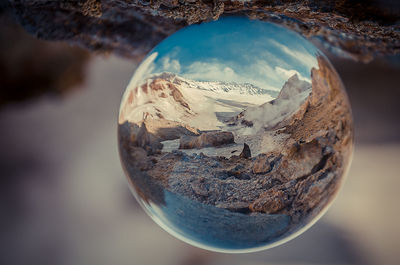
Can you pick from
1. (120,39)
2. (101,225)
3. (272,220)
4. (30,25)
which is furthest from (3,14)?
(101,225)

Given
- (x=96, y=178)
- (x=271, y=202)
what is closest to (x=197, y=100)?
(x=271, y=202)

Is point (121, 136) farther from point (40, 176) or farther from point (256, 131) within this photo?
point (40, 176)

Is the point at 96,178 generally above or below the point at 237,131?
below

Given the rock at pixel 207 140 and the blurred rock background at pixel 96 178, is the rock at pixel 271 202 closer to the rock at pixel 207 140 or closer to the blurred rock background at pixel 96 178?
the rock at pixel 207 140

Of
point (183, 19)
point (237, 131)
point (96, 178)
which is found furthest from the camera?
point (96, 178)

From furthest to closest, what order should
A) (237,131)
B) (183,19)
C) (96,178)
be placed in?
(96,178) < (183,19) < (237,131)

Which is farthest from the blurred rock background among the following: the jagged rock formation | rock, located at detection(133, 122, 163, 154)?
rock, located at detection(133, 122, 163, 154)

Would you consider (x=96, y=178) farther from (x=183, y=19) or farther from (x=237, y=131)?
(x=237, y=131)

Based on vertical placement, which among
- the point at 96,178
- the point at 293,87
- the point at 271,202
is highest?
the point at 293,87
